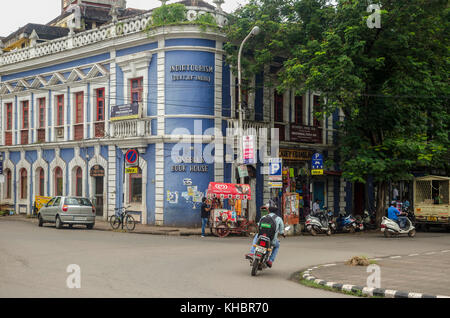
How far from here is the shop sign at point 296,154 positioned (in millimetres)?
30009

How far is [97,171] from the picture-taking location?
30.8 metres

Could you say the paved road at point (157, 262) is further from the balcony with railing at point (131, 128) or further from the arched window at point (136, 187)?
the balcony with railing at point (131, 128)

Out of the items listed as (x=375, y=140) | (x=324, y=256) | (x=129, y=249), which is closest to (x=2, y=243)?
(x=129, y=249)

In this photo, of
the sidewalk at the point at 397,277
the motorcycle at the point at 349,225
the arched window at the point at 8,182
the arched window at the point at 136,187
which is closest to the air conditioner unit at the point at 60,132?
the arched window at the point at 8,182

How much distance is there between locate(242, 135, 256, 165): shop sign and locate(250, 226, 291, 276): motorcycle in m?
11.8

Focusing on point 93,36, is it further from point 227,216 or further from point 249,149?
point 227,216

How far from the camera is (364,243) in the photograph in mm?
21812

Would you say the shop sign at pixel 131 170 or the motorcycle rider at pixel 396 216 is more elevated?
the shop sign at pixel 131 170

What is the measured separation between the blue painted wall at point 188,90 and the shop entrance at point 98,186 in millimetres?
5997

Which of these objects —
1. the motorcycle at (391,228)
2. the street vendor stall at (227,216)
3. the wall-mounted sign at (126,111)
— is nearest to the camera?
the street vendor stall at (227,216)

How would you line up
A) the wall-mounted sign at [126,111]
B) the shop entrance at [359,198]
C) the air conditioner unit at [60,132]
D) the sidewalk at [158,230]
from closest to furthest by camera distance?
the sidewalk at [158,230] < the wall-mounted sign at [126,111] < the air conditioner unit at [60,132] < the shop entrance at [359,198]

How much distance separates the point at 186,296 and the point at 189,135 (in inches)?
690

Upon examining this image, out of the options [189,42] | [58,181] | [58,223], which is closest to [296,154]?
[189,42]

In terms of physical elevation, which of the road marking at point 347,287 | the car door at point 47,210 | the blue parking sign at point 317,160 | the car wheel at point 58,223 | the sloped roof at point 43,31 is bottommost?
the car wheel at point 58,223
